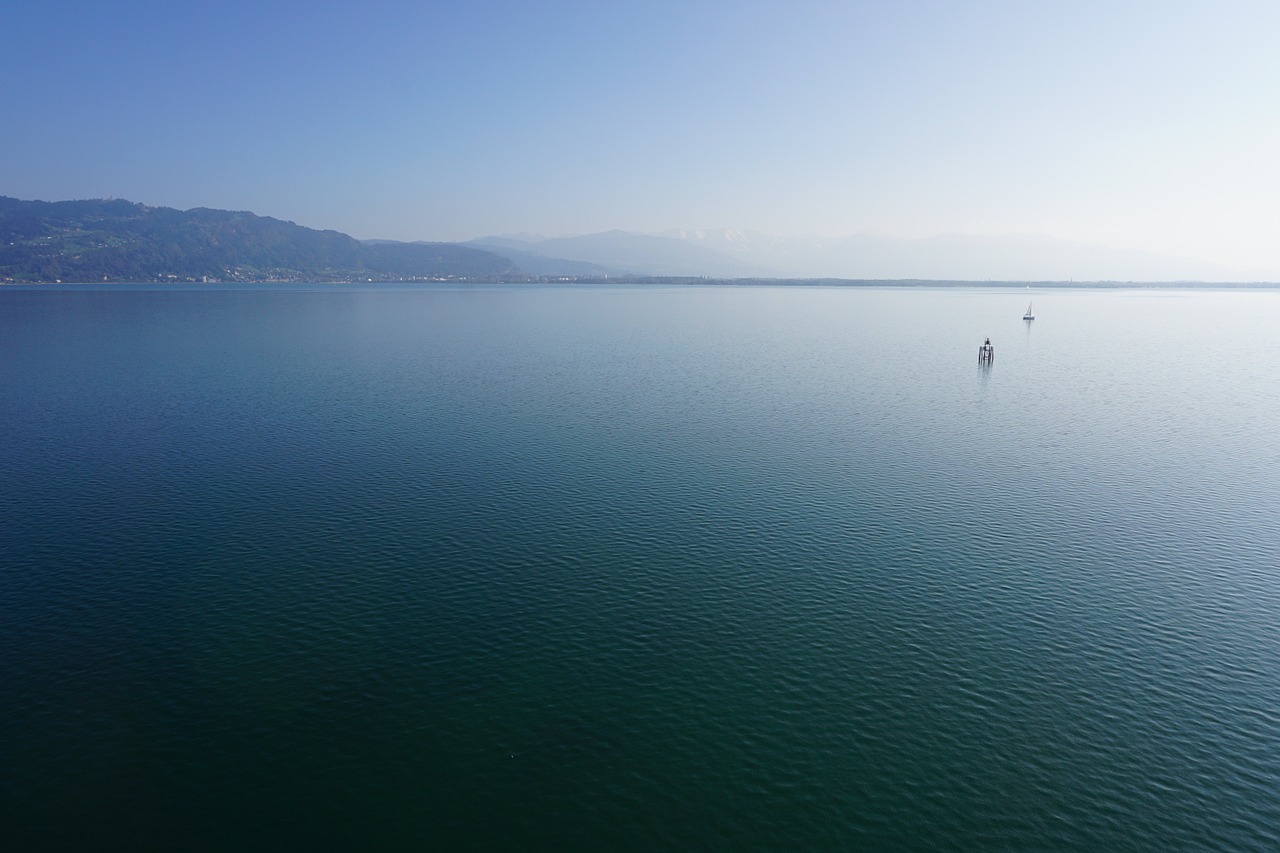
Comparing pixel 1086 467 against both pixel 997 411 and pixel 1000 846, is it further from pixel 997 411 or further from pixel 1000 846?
pixel 1000 846

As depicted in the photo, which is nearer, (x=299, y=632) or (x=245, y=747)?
(x=245, y=747)

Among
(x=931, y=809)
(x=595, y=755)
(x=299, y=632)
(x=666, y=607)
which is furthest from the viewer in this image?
(x=666, y=607)

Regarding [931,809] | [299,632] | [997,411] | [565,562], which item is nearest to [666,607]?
[565,562]

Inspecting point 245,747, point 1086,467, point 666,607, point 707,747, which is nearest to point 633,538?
point 666,607

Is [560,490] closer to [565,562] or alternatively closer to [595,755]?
[565,562]

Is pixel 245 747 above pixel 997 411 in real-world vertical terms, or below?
below

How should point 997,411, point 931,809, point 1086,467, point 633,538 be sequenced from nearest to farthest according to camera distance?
point 931,809, point 633,538, point 1086,467, point 997,411
